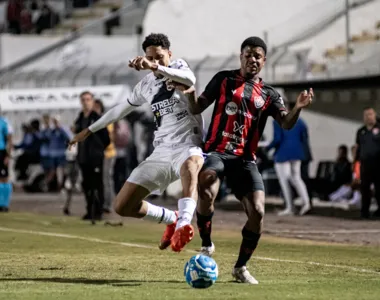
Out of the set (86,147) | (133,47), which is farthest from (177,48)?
(86,147)

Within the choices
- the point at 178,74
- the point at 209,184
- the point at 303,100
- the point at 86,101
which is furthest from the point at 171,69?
the point at 86,101

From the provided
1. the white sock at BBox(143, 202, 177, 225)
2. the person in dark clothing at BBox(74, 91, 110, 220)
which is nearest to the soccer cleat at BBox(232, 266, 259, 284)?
the white sock at BBox(143, 202, 177, 225)

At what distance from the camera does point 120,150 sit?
84.3 ft

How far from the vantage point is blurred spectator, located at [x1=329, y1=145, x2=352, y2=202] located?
24.2 metres

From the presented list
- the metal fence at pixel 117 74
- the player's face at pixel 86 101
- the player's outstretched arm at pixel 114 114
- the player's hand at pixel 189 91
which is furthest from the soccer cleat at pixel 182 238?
the metal fence at pixel 117 74

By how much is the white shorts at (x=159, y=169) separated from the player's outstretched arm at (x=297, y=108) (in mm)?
1297

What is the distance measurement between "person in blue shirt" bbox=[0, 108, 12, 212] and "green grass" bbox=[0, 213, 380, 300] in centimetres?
519

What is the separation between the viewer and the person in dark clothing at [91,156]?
1969 cm

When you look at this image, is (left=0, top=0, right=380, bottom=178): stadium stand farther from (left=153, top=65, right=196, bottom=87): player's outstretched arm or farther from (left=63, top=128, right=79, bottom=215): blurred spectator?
(left=153, top=65, right=196, bottom=87): player's outstretched arm

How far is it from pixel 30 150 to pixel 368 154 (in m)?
14.0

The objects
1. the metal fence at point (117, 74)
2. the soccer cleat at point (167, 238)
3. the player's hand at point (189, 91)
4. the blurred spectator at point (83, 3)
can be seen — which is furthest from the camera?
the blurred spectator at point (83, 3)

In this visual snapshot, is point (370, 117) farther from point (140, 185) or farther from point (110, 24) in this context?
point (110, 24)

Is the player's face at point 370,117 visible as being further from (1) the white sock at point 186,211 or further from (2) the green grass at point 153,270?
(1) the white sock at point 186,211

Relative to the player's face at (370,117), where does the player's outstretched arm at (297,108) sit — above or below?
above
